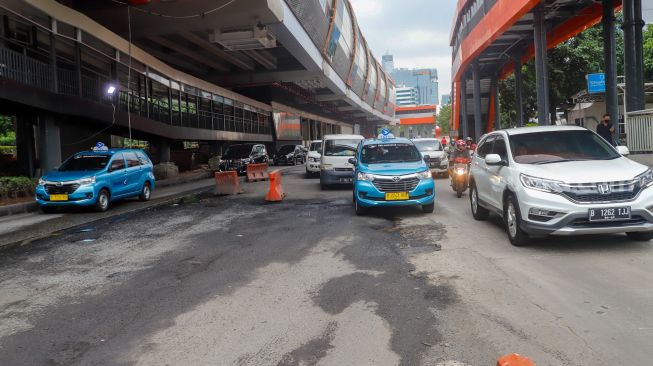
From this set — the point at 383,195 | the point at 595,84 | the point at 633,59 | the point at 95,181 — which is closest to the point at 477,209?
the point at 383,195

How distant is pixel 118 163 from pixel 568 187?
1169 cm

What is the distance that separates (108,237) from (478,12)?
92.6 ft

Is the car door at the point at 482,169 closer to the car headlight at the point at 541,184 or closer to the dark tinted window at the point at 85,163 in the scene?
the car headlight at the point at 541,184

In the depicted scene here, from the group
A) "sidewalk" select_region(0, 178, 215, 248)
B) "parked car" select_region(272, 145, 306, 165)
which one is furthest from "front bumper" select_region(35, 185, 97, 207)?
"parked car" select_region(272, 145, 306, 165)

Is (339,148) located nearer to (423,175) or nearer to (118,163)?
(118,163)

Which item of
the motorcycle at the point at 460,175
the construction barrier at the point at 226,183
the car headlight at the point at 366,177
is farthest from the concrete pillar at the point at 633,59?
the construction barrier at the point at 226,183

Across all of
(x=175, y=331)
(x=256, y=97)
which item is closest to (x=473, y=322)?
(x=175, y=331)

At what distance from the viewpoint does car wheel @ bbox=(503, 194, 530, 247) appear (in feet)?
22.8

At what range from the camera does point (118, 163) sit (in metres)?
14.0

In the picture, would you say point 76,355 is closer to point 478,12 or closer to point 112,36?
point 112,36

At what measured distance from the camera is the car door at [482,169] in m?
8.78

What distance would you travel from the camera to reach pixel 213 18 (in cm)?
2284

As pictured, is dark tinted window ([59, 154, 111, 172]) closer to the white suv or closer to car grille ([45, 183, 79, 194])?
car grille ([45, 183, 79, 194])

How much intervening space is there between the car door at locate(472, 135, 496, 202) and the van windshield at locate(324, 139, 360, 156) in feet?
24.3
